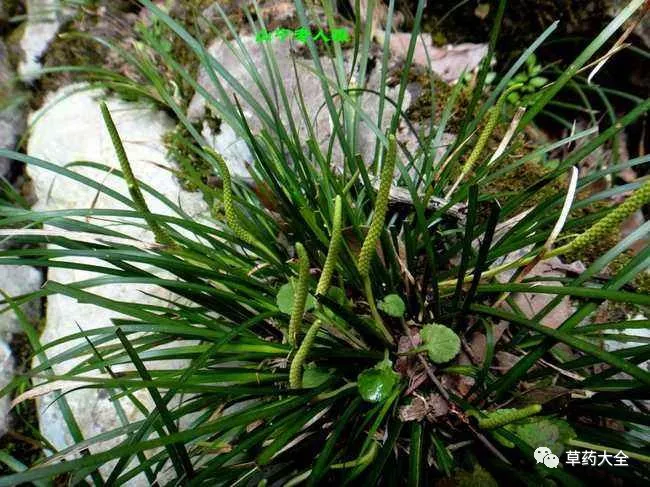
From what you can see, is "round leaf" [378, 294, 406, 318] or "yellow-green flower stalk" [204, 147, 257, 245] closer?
"yellow-green flower stalk" [204, 147, 257, 245]

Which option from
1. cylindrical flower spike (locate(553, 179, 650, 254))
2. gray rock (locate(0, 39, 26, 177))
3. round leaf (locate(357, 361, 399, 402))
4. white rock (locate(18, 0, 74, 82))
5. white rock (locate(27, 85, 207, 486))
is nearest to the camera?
cylindrical flower spike (locate(553, 179, 650, 254))

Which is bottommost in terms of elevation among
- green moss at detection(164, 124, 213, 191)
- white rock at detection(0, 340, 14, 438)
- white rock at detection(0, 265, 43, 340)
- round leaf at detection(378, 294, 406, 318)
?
white rock at detection(0, 340, 14, 438)

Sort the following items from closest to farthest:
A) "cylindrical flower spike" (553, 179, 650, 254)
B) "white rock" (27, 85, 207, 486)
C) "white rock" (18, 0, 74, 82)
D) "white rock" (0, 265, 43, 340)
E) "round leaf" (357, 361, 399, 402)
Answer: "cylindrical flower spike" (553, 179, 650, 254) < "round leaf" (357, 361, 399, 402) < "white rock" (27, 85, 207, 486) < "white rock" (0, 265, 43, 340) < "white rock" (18, 0, 74, 82)

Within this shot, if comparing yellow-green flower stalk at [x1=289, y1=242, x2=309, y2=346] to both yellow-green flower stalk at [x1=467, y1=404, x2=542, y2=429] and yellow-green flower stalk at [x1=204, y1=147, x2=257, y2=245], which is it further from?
yellow-green flower stalk at [x1=467, y1=404, x2=542, y2=429]

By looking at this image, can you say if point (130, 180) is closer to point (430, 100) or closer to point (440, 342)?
point (440, 342)

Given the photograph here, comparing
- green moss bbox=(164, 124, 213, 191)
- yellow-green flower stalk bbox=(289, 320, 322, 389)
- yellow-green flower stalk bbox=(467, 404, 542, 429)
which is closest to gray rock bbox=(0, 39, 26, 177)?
green moss bbox=(164, 124, 213, 191)

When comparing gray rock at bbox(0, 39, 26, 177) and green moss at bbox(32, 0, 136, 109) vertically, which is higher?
green moss at bbox(32, 0, 136, 109)

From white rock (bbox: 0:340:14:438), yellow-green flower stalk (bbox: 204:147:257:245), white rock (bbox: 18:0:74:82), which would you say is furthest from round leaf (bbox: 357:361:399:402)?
white rock (bbox: 18:0:74:82)
